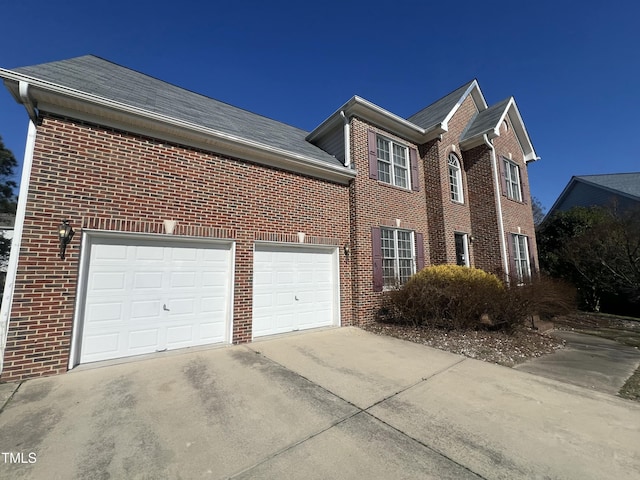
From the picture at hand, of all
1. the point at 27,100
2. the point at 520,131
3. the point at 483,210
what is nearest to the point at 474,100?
the point at 520,131

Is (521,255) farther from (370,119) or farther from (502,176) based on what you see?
(370,119)

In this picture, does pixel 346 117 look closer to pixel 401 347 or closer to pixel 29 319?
pixel 401 347

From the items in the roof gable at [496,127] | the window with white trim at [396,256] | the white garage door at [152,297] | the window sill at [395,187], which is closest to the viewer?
the white garage door at [152,297]

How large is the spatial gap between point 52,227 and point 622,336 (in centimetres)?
1345

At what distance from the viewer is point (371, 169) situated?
30.4ft

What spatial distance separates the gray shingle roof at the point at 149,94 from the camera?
538 centimetres

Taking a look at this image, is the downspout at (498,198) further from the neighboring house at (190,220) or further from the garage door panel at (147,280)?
the garage door panel at (147,280)

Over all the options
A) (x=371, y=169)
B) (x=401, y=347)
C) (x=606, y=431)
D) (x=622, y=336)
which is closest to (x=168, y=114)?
(x=371, y=169)

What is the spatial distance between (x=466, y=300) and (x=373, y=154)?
5.20m

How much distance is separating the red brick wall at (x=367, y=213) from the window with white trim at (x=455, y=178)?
211 centimetres

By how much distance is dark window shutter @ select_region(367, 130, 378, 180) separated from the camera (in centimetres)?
928

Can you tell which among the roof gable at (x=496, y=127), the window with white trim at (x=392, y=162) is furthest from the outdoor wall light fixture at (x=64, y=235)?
the roof gable at (x=496, y=127)

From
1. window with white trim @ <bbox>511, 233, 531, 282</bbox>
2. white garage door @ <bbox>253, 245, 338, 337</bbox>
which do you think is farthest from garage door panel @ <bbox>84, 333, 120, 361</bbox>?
window with white trim @ <bbox>511, 233, 531, 282</bbox>

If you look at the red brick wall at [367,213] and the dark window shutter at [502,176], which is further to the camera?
the dark window shutter at [502,176]
